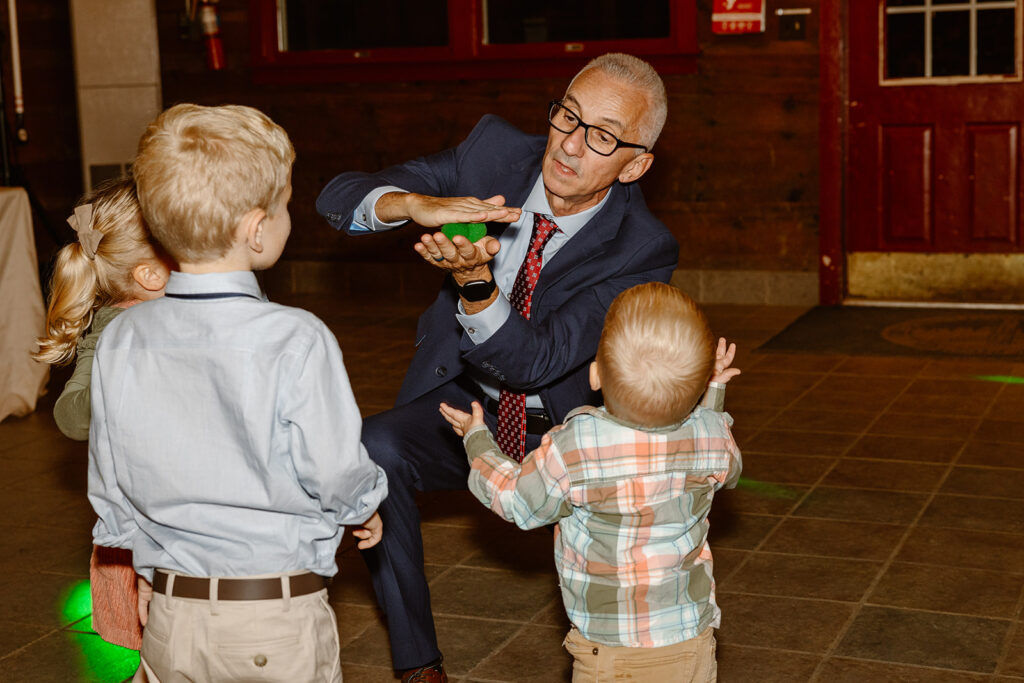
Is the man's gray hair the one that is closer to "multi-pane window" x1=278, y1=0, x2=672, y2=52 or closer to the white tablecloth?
the white tablecloth

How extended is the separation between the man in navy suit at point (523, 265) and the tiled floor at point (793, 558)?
438 mm

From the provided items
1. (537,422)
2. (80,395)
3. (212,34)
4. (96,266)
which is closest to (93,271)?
(96,266)

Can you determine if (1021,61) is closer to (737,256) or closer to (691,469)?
(737,256)

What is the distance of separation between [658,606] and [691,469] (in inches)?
9.1

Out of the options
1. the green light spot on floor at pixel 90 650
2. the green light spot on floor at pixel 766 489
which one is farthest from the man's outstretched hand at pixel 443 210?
the green light spot on floor at pixel 766 489

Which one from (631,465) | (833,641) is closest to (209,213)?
(631,465)

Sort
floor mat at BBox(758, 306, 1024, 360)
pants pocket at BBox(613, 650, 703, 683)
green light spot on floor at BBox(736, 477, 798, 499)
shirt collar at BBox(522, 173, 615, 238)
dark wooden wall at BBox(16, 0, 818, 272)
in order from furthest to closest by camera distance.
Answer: dark wooden wall at BBox(16, 0, 818, 272), floor mat at BBox(758, 306, 1024, 360), green light spot on floor at BBox(736, 477, 798, 499), shirt collar at BBox(522, 173, 615, 238), pants pocket at BBox(613, 650, 703, 683)

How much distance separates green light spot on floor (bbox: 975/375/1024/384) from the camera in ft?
18.2

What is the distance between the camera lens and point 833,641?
3086 mm

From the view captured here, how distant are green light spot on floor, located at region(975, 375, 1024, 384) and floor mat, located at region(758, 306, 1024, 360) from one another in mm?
406

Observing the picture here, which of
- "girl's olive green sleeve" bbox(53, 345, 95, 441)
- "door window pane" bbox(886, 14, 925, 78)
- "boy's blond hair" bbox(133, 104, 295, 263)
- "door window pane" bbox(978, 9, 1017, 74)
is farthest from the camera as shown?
"door window pane" bbox(886, 14, 925, 78)

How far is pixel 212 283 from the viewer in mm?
1849

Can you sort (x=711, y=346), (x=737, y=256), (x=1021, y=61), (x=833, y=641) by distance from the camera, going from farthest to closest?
(x=737, y=256) → (x=1021, y=61) → (x=833, y=641) → (x=711, y=346)

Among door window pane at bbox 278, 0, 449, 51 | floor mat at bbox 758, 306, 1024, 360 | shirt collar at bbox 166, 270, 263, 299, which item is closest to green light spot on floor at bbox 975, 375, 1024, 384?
floor mat at bbox 758, 306, 1024, 360
